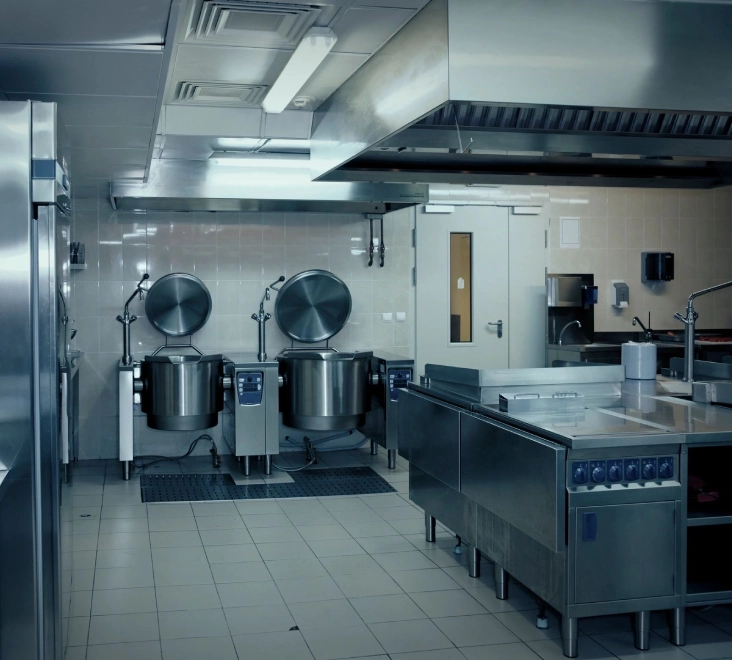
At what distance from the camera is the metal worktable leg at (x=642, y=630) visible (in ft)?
10.0

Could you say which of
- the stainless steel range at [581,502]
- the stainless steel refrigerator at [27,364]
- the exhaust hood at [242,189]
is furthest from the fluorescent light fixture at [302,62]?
A: the exhaust hood at [242,189]

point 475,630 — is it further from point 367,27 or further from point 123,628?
point 367,27

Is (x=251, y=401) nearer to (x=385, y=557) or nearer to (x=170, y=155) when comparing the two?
(x=170, y=155)

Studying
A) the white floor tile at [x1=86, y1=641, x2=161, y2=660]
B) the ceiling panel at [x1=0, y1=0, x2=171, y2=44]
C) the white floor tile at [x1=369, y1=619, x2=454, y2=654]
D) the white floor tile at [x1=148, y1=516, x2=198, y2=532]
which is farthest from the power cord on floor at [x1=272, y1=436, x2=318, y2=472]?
the ceiling panel at [x1=0, y1=0, x2=171, y2=44]

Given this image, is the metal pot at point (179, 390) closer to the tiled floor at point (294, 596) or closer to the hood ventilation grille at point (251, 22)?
the tiled floor at point (294, 596)

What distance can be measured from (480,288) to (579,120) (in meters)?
4.01

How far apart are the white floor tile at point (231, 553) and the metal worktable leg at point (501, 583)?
3.94 feet

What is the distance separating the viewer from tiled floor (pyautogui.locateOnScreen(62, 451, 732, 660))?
311cm

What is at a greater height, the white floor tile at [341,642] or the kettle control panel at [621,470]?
Result: the kettle control panel at [621,470]

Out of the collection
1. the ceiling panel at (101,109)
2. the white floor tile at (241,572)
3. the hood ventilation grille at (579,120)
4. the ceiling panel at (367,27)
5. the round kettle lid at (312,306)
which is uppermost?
the ceiling panel at (367,27)

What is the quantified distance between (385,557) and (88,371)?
3.29m

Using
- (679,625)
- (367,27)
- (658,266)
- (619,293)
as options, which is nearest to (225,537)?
(679,625)

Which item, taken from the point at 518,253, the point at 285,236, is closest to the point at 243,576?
the point at 285,236

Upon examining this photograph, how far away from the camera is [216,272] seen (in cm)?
670
